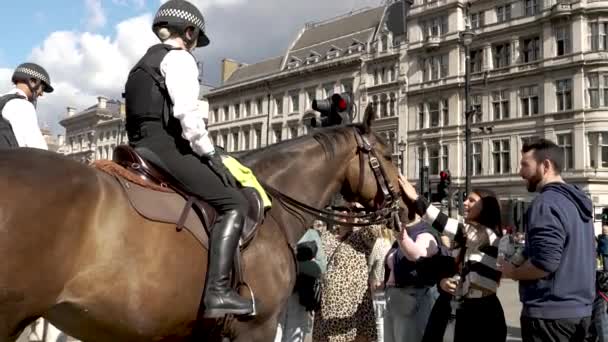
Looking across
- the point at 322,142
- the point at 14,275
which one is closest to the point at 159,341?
the point at 14,275

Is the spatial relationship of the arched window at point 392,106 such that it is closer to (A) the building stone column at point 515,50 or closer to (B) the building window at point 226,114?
(A) the building stone column at point 515,50

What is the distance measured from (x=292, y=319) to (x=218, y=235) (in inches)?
140

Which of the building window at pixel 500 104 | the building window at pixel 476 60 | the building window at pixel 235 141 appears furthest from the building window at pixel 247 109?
the building window at pixel 500 104

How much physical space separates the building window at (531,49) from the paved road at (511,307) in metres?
24.6

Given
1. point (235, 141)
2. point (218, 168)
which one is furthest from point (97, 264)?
point (235, 141)

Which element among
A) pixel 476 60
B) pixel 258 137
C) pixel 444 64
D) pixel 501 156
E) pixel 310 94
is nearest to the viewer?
pixel 501 156

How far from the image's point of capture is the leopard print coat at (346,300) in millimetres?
6012

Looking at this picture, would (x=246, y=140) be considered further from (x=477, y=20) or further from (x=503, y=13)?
(x=503, y=13)

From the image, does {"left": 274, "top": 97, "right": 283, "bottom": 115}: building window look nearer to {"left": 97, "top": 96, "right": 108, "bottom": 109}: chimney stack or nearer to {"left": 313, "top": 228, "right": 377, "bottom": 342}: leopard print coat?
{"left": 97, "top": 96, "right": 108, "bottom": 109}: chimney stack

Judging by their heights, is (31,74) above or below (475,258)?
above

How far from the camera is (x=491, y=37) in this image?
41.2 m

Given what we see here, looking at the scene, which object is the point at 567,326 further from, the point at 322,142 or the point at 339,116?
the point at 339,116

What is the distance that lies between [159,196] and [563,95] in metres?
38.8

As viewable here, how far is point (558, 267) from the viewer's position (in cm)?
398
